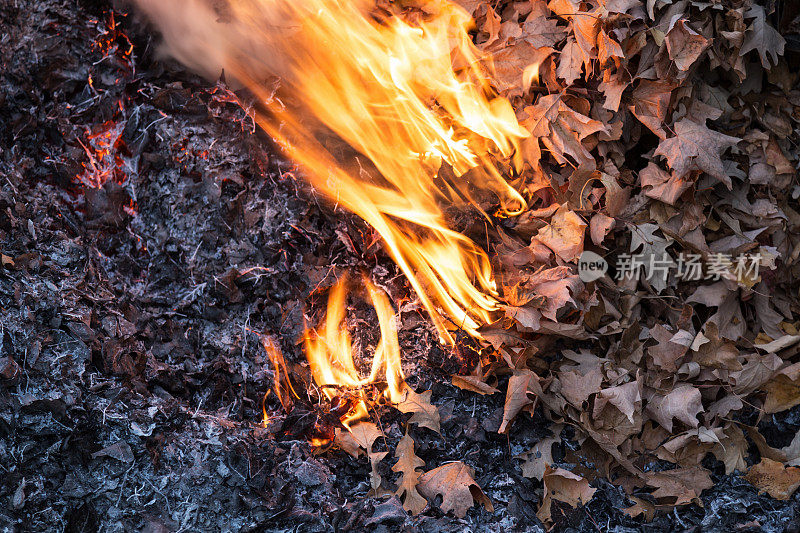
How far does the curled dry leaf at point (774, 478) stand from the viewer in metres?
2.41

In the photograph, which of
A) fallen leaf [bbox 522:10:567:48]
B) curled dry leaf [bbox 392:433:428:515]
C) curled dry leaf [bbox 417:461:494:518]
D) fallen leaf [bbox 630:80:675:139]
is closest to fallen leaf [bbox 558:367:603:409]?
curled dry leaf [bbox 417:461:494:518]

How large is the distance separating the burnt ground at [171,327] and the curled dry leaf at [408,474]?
0.15 ft

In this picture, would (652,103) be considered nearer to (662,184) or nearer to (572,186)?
(662,184)

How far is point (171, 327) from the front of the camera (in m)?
2.63

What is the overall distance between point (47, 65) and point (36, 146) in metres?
0.38

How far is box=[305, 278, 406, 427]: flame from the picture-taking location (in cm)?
262

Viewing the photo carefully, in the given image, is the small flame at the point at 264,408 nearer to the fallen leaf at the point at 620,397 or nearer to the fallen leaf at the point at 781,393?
the fallen leaf at the point at 620,397

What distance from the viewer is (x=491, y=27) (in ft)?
9.05

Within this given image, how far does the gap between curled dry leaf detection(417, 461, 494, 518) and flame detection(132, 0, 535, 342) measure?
0.69 meters

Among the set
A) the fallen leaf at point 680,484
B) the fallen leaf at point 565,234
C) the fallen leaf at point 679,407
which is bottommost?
the fallen leaf at point 680,484

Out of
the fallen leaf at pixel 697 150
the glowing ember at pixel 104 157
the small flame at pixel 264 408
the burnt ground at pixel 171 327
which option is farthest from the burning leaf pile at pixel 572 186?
the glowing ember at pixel 104 157

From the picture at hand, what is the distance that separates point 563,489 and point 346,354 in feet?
3.45

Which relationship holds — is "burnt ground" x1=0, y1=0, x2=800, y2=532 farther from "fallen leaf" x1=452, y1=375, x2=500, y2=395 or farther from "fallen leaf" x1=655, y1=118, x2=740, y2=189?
"fallen leaf" x1=655, y1=118, x2=740, y2=189

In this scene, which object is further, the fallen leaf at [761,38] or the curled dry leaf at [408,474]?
the fallen leaf at [761,38]
